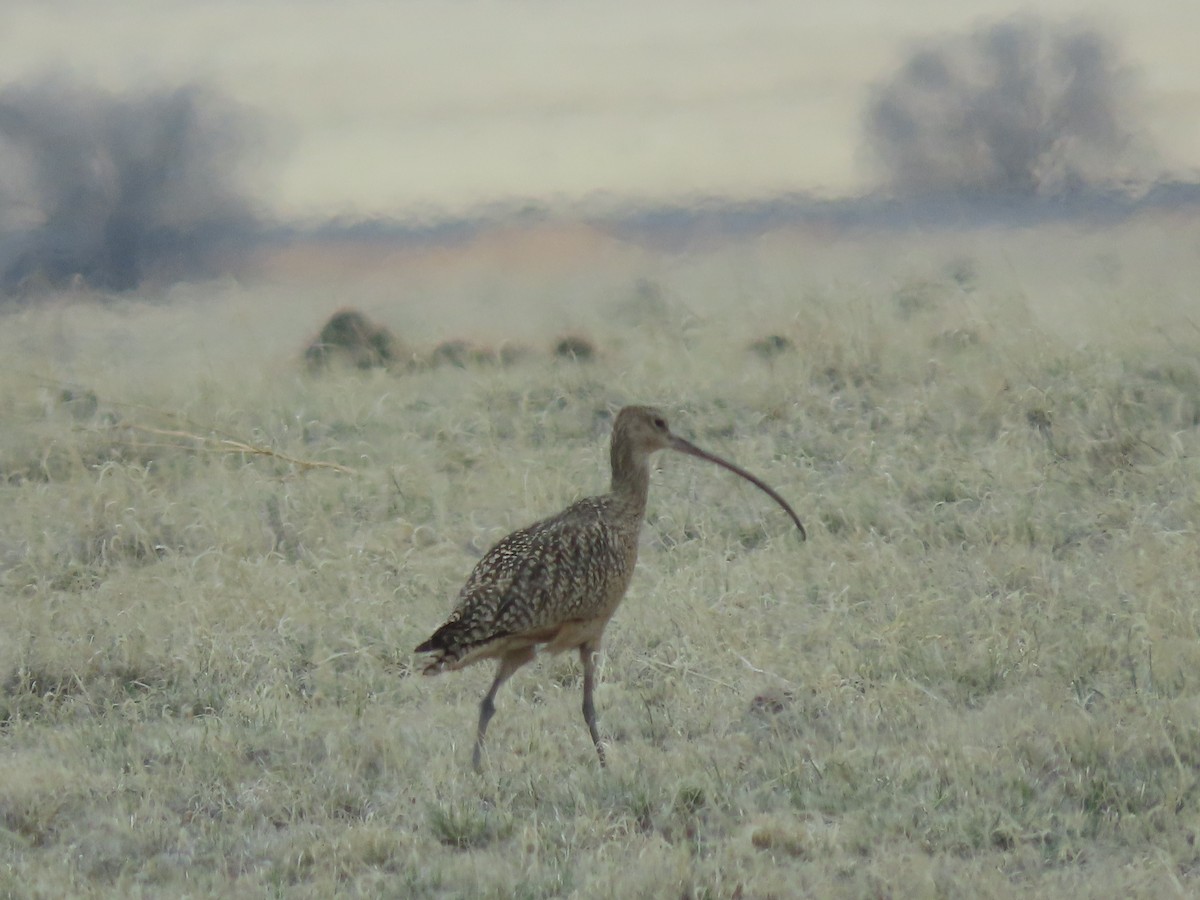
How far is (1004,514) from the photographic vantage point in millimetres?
7930

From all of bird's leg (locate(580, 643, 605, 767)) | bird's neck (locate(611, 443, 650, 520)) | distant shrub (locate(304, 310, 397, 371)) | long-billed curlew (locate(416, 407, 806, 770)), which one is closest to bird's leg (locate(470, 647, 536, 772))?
long-billed curlew (locate(416, 407, 806, 770))

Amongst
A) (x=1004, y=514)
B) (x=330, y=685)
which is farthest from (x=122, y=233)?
(x=1004, y=514)

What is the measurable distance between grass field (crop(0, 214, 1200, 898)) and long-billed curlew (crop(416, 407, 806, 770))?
0.35 metres

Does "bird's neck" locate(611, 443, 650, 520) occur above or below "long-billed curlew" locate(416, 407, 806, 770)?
above

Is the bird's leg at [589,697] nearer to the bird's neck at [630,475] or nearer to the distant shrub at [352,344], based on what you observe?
the bird's neck at [630,475]

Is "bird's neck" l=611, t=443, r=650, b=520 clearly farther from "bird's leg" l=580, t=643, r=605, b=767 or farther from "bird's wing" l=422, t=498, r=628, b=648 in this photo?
"bird's leg" l=580, t=643, r=605, b=767

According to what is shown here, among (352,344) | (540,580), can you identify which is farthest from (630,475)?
(352,344)

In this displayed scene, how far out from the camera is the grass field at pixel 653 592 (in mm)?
4805

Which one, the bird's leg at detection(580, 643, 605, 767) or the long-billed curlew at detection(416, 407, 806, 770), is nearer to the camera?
the long-billed curlew at detection(416, 407, 806, 770)

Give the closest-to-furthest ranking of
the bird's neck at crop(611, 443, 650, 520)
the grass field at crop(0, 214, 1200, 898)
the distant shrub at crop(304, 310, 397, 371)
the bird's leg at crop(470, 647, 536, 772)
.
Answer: the grass field at crop(0, 214, 1200, 898) → the bird's leg at crop(470, 647, 536, 772) → the bird's neck at crop(611, 443, 650, 520) → the distant shrub at crop(304, 310, 397, 371)

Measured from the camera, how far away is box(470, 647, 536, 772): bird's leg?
543 cm

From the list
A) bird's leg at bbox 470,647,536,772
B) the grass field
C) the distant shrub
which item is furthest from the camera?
the distant shrub

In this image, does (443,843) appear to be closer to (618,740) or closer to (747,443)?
(618,740)

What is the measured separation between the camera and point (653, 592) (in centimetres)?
723
